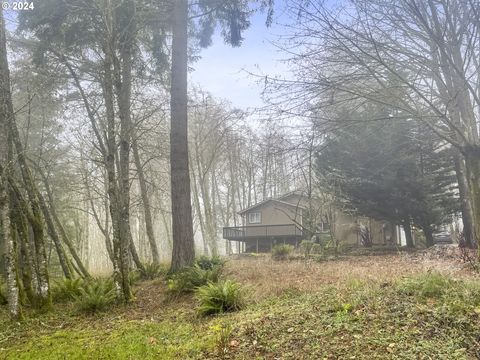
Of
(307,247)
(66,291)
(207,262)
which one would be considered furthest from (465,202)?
(66,291)

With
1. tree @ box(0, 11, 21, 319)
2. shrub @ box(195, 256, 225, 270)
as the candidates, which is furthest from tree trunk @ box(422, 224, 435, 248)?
tree @ box(0, 11, 21, 319)

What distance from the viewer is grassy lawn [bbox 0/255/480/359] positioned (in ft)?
13.3

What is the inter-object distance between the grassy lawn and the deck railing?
18688mm

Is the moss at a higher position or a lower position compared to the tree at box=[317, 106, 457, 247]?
lower

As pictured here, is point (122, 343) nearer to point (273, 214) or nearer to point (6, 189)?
point (6, 189)

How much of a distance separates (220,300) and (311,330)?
231cm

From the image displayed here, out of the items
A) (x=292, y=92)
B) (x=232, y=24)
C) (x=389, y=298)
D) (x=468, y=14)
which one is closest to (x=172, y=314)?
(x=389, y=298)

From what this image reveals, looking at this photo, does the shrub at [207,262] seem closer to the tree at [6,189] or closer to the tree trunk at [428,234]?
the tree at [6,189]

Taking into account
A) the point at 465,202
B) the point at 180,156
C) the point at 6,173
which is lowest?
the point at 465,202

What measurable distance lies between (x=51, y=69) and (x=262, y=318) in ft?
33.6

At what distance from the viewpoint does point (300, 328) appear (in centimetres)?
480

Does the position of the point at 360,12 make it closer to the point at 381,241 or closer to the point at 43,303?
the point at 43,303

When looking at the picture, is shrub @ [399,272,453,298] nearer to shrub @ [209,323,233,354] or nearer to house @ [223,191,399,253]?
shrub @ [209,323,233,354]

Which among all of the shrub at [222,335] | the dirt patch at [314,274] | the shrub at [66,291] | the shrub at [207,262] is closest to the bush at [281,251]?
the dirt patch at [314,274]
